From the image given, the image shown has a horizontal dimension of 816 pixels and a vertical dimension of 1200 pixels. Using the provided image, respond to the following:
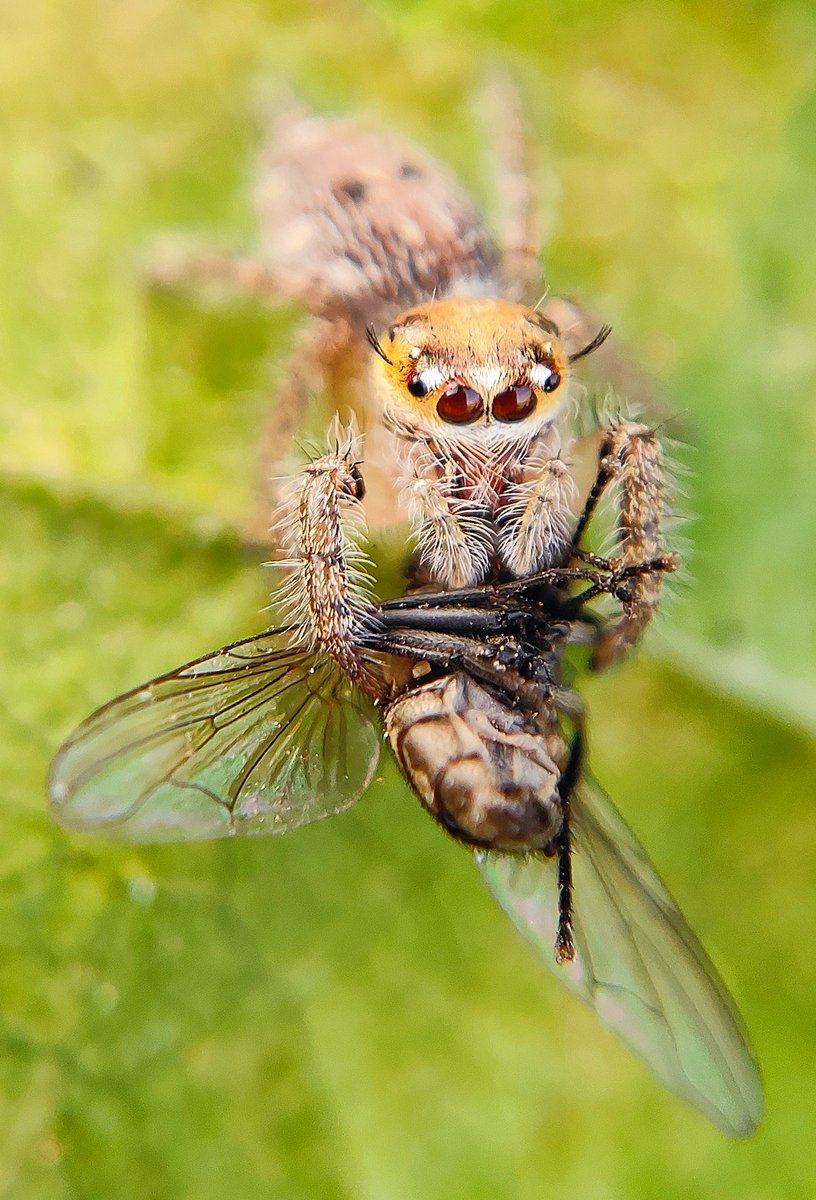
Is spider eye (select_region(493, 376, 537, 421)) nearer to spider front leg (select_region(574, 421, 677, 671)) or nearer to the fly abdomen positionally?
spider front leg (select_region(574, 421, 677, 671))

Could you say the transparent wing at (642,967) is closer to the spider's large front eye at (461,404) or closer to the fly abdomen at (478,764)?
the fly abdomen at (478,764)

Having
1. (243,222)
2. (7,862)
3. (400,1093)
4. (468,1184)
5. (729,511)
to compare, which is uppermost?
(243,222)

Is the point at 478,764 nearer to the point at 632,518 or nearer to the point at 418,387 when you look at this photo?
the point at 632,518

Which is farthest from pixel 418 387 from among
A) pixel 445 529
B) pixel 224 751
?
pixel 224 751

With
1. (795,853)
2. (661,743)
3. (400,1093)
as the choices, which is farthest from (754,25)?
(400,1093)

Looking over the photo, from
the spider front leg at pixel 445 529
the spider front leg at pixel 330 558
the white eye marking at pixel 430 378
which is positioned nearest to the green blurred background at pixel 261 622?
the spider front leg at pixel 330 558

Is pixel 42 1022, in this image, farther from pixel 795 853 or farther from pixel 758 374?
pixel 758 374

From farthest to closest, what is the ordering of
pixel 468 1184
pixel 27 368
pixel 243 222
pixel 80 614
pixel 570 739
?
pixel 243 222
pixel 27 368
pixel 80 614
pixel 468 1184
pixel 570 739
